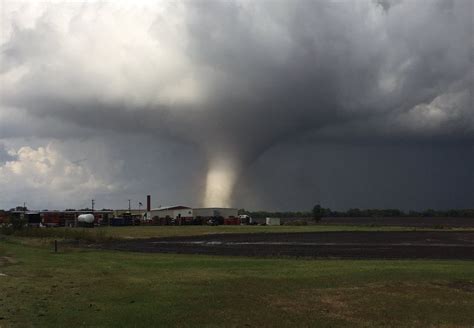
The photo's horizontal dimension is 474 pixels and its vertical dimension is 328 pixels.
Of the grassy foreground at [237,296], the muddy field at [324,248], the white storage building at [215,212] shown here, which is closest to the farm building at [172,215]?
the white storage building at [215,212]

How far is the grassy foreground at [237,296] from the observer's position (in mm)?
13773

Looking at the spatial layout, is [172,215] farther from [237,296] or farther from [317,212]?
[237,296]

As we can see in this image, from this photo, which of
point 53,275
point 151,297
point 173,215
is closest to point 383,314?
point 151,297

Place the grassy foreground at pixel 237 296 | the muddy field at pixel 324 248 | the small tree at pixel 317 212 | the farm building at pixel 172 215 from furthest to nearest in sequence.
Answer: the small tree at pixel 317 212 < the farm building at pixel 172 215 < the muddy field at pixel 324 248 < the grassy foreground at pixel 237 296

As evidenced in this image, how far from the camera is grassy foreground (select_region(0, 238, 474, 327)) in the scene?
13.8m

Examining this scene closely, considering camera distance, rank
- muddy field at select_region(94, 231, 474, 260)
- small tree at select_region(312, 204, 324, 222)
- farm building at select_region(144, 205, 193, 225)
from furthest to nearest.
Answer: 1. small tree at select_region(312, 204, 324, 222)
2. farm building at select_region(144, 205, 193, 225)
3. muddy field at select_region(94, 231, 474, 260)

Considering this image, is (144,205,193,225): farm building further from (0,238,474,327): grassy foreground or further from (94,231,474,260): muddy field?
(0,238,474,327): grassy foreground

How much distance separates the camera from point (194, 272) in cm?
2472

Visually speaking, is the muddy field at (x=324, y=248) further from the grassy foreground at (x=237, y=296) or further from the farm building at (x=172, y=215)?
the farm building at (x=172, y=215)

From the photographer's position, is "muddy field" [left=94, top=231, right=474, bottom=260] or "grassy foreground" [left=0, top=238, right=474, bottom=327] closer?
"grassy foreground" [left=0, top=238, right=474, bottom=327]

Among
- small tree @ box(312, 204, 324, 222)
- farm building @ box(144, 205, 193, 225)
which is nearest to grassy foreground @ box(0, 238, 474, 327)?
farm building @ box(144, 205, 193, 225)

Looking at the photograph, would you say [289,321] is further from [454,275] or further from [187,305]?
[454,275]

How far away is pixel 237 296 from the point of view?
17500 mm

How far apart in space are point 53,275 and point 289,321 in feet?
46.4
